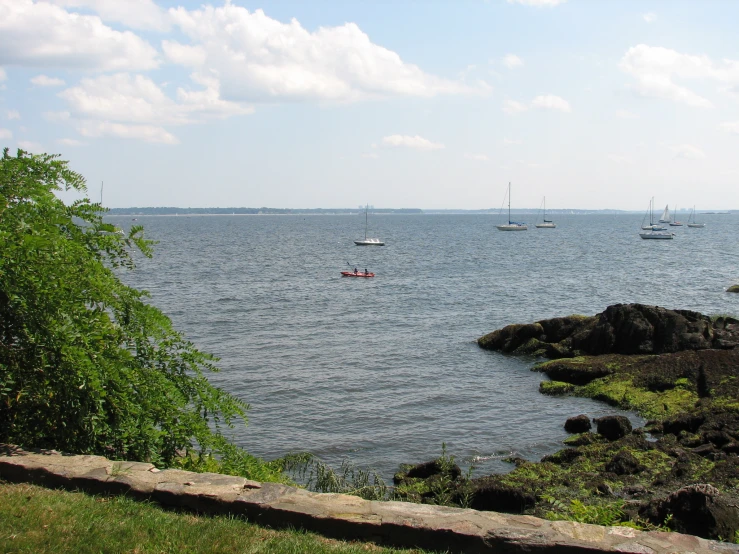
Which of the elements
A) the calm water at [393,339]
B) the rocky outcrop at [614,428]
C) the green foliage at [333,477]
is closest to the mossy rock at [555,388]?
the calm water at [393,339]

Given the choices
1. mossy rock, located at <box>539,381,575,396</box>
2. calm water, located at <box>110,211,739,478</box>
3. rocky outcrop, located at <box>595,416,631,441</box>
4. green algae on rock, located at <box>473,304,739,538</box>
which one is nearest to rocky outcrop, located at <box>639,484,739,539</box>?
green algae on rock, located at <box>473,304,739,538</box>

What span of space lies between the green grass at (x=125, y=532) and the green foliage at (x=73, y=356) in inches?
59.5

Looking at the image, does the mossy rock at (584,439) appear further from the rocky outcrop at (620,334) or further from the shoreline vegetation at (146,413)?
the rocky outcrop at (620,334)

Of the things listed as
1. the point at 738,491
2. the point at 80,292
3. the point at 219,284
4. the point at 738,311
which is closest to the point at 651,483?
the point at 738,491

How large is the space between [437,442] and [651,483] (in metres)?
5.46

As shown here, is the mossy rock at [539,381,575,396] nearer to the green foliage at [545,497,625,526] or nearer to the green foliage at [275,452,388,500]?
the green foliage at [275,452,388,500]

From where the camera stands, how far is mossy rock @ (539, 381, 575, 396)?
22500 millimetres

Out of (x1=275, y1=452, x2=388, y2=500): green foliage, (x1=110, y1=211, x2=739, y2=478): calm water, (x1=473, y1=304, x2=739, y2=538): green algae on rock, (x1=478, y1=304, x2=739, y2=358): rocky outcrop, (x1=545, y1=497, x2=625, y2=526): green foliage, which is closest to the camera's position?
(x1=545, y1=497, x2=625, y2=526): green foliage

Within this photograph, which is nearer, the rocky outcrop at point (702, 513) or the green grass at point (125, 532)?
the green grass at point (125, 532)

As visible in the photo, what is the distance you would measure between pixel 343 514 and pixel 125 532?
2035 mm

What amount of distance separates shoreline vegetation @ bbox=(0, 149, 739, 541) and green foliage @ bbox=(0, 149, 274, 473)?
0.06ft

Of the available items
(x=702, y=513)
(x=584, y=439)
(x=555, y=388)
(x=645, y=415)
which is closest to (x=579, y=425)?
(x=584, y=439)

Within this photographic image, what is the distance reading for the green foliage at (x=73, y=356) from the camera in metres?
8.17

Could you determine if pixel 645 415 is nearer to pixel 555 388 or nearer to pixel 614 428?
pixel 614 428
